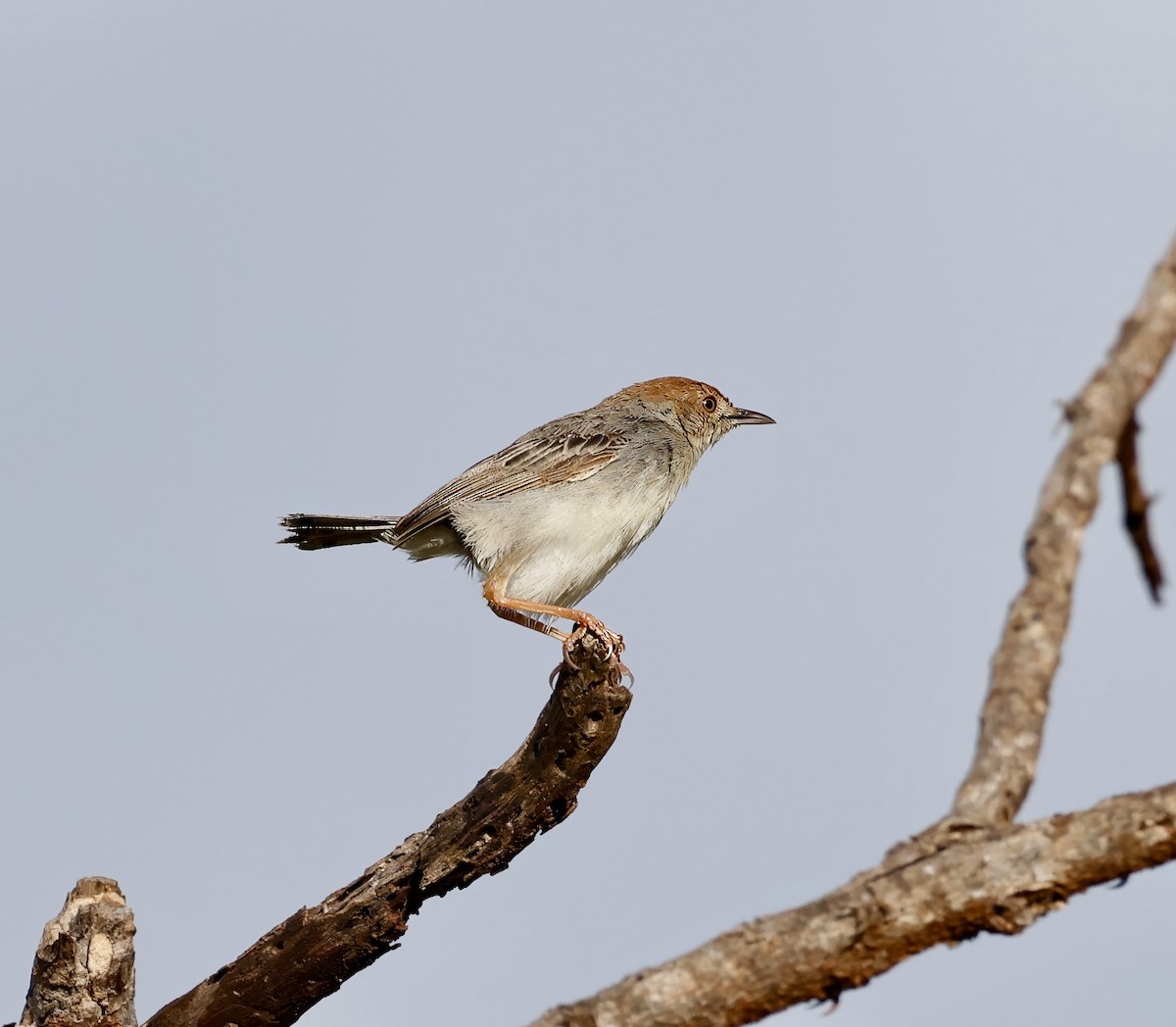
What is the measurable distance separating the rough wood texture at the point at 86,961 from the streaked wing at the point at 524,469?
397cm

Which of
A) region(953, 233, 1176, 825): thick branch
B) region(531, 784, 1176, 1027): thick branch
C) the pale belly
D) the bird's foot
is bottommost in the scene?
region(531, 784, 1176, 1027): thick branch

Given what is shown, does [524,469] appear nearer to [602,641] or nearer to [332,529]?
[332,529]

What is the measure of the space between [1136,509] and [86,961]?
5421 millimetres

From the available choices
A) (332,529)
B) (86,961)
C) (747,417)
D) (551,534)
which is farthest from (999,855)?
(747,417)

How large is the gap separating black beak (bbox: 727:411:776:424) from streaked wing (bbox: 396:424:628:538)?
181cm

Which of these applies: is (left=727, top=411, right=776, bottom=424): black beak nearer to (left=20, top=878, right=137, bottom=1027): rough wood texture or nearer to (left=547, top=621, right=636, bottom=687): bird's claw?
(left=547, top=621, right=636, bottom=687): bird's claw

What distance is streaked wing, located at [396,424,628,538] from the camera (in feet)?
33.4

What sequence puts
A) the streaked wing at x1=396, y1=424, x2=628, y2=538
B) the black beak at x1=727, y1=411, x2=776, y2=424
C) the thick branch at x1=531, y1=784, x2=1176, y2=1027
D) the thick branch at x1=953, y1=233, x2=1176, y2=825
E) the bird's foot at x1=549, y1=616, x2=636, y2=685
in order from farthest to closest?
the black beak at x1=727, y1=411, x2=776, y2=424 → the streaked wing at x1=396, y1=424, x2=628, y2=538 → the bird's foot at x1=549, y1=616, x2=636, y2=685 → the thick branch at x1=531, y1=784, x2=1176, y2=1027 → the thick branch at x1=953, y1=233, x2=1176, y2=825

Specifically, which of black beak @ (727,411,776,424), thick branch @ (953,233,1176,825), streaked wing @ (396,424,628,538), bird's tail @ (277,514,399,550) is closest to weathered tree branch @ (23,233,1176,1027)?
thick branch @ (953,233,1176,825)

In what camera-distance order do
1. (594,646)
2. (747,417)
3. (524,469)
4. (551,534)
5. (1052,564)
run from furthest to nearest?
(747,417)
(524,469)
(551,534)
(594,646)
(1052,564)

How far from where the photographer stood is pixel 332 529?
10875mm

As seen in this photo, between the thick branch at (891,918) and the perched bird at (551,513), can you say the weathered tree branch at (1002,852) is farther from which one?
the perched bird at (551,513)

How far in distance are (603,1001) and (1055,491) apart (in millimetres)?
1863

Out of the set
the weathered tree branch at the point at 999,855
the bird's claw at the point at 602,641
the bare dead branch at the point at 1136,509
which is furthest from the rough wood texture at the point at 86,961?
the bare dead branch at the point at 1136,509
